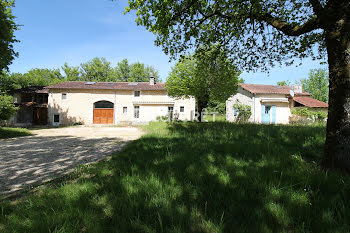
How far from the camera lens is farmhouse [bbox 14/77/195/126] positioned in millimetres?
25328

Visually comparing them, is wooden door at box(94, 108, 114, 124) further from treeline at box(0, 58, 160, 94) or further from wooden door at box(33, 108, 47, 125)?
treeline at box(0, 58, 160, 94)

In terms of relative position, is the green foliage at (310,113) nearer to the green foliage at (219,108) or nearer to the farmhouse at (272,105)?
Result: the farmhouse at (272,105)

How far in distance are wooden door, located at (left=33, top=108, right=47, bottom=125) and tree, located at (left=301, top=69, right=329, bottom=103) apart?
5183cm

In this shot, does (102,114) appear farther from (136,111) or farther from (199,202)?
(199,202)

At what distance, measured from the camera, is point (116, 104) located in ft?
84.8

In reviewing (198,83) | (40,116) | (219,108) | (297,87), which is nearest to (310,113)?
(297,87)

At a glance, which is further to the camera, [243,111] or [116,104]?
[116,104]

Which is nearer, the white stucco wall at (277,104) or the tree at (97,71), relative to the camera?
the white stucco wall at (277,104)

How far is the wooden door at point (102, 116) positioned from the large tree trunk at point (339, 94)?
85.4ft

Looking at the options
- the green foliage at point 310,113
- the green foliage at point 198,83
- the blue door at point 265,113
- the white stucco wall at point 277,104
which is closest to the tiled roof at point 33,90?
the green foliage at point 198,83

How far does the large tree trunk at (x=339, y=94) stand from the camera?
2.76 m

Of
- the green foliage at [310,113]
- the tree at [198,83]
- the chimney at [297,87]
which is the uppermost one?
the chimney at [297,87]

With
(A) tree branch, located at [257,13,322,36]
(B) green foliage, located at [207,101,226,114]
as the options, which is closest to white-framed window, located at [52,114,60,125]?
(A) tree branch, located at [257,13,322,36]

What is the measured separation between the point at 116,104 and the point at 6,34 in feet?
48.3
